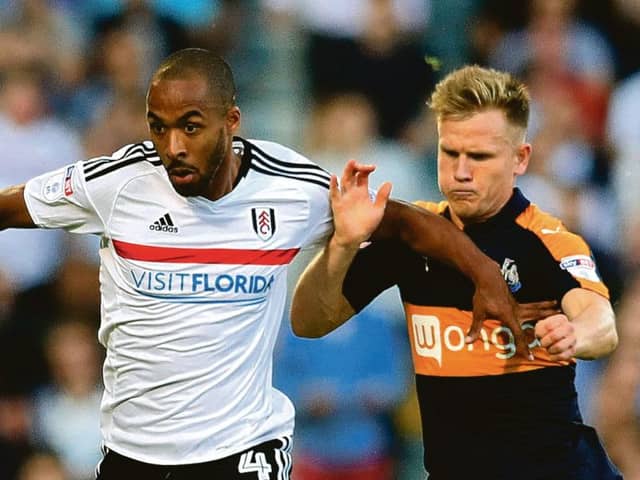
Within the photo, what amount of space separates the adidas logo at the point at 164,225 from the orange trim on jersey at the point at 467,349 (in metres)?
0.96

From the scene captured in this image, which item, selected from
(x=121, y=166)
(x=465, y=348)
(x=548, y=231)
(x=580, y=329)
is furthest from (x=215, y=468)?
(x=548, y=231)

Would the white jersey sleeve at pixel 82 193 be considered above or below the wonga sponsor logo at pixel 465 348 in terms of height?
above

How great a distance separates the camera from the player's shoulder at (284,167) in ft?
16.6

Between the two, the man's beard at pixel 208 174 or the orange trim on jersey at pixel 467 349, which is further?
the orange trim on jersey at pixel 467 349

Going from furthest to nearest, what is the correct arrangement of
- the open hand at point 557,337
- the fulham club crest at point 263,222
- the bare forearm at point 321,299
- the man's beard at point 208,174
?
the bare forearm at point 321,299
the fulham club crest at point 263,222
the man's beard at point 208,174
the open hand at point 557,337

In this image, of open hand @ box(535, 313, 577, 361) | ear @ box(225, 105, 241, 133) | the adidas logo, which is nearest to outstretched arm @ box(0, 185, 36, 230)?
the adidas logo

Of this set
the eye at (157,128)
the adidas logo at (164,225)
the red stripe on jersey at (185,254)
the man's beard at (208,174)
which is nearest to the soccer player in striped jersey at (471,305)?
the red stripe on jersey at (185,254)

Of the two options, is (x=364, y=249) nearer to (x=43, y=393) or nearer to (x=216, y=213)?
(x=216, y=213)

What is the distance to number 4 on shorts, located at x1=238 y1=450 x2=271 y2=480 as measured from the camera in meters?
4.96

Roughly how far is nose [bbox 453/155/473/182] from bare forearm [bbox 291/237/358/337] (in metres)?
0.50

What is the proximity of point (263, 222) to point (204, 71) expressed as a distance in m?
0.57

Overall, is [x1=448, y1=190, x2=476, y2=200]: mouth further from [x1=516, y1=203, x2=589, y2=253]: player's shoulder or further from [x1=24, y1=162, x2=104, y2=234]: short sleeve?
[x1=24, y1=162, x2=104, y2=234]: short sleeve

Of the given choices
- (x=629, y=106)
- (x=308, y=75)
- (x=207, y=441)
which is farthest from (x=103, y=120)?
(x=207, y=441)

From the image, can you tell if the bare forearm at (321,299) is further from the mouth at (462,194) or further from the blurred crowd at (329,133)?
the blurred crowd at (329,133)
